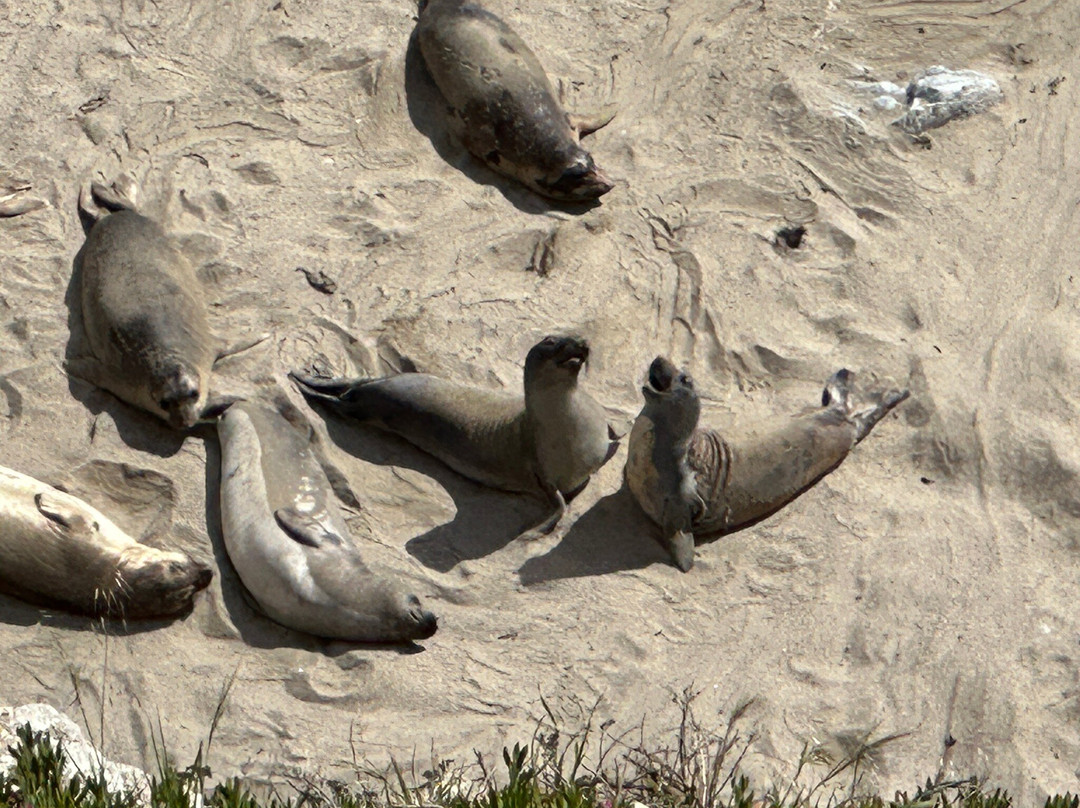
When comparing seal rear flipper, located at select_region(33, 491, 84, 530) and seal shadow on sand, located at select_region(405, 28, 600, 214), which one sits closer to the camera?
seal rear flipper, located at select_region(33, 491, 84, 530)

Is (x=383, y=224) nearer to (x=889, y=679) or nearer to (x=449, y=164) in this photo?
(x=449, y=164)

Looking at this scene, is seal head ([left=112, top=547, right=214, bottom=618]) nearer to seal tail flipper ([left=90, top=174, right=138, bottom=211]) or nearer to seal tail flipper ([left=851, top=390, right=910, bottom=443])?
seal tail flipper ([left=90, top=174, right=138, bottom=211])

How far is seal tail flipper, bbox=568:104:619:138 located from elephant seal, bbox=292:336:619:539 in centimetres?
162

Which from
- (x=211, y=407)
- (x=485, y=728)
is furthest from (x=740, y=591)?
(x=211, y=407)

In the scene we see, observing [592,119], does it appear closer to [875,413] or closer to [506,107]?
[506,107]

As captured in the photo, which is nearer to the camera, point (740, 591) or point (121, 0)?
point (740, 591)

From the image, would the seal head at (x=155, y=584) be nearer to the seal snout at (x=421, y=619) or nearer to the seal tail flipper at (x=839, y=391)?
the seal snout at (x=421, y=619)

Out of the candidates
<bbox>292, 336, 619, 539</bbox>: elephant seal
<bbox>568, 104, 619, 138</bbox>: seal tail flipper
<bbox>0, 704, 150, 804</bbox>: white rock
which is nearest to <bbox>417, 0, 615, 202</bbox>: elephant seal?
<bbox>568, 104, 619, 138</bbox>: seal tail flipper

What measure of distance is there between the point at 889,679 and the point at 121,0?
464 centimetres

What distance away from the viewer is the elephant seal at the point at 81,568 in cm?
517

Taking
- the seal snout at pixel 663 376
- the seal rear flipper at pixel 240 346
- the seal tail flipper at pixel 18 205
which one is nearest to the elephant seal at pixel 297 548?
the seal rear flipper at pixel 240 346

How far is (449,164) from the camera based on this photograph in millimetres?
6957

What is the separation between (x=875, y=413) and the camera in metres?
6.04

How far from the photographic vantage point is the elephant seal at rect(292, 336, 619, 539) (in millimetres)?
5555
